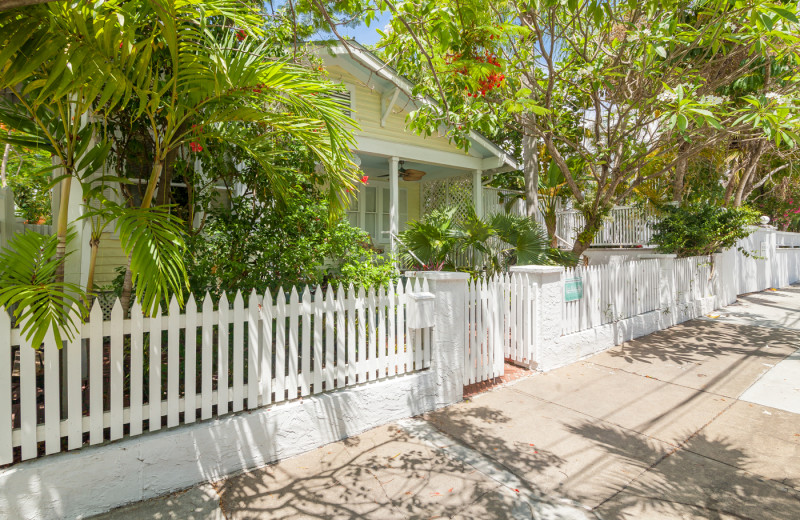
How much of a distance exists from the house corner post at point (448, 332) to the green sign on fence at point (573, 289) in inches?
83.3

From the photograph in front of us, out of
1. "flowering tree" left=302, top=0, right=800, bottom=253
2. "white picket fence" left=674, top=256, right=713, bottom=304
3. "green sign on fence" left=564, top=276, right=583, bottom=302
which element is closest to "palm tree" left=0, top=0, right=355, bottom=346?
"flowering tree" left=302, top=0, right=800, bottom=253

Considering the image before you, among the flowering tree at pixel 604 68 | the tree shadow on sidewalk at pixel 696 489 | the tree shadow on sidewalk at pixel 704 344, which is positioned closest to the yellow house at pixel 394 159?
the flowering tree at pixel 604 68

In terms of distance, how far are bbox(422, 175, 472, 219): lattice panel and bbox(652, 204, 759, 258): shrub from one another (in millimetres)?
4649

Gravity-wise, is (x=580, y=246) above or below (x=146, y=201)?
below

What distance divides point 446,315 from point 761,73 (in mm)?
8434

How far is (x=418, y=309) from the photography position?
4203mm

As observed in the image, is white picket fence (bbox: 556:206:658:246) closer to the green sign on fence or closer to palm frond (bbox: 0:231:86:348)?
the green sign on fence

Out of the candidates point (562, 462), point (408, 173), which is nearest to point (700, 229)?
point (408, 173)

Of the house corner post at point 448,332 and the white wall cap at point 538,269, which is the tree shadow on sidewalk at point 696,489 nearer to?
the house corner post at point 448,332

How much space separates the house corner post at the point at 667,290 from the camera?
824 centimetres

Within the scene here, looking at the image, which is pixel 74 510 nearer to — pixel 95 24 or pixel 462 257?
pixel 95 24

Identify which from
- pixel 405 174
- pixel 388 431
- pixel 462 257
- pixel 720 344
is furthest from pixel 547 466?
pixel 405 174

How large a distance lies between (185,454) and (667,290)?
868cm

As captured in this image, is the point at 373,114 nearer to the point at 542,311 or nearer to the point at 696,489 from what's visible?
the point at 542,311
